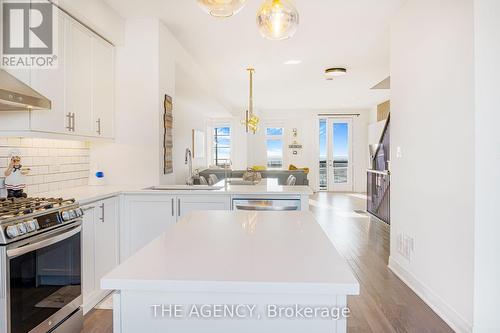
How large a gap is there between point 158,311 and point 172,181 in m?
3.38

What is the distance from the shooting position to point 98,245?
9.54ft

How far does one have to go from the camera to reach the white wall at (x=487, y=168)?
2.16 meters

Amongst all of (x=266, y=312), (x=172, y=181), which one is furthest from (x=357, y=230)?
(x=266, y=312)

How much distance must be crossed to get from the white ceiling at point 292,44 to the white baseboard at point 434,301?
2.58m

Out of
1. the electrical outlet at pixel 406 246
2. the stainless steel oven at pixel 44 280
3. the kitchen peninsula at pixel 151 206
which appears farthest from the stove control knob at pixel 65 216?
the electrical outlet at pixel 406 246

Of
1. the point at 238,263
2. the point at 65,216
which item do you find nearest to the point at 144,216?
the point at 65,216

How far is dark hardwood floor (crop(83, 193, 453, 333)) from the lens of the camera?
2.51 m

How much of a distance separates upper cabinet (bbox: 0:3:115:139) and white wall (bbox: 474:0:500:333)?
2909mm

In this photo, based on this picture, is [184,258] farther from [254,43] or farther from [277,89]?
[277,89]

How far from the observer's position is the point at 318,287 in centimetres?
97

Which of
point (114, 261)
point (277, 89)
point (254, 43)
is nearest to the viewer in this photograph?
point (114, 261)

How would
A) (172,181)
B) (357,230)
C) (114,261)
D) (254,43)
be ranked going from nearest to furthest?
(114,261) → (172,181) → (254,43) → (357,230)

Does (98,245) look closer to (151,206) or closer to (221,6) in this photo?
(151,206)

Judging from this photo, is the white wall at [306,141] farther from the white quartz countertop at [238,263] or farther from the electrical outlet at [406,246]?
the white quartz countertop at [238,263]
